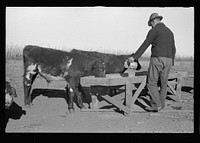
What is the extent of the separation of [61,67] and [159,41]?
2578 millimetres

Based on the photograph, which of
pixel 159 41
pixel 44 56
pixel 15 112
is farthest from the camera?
pixel 44 56

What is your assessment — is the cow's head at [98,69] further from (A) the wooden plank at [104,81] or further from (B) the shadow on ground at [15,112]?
(B) the shadow on ground at [15,112]

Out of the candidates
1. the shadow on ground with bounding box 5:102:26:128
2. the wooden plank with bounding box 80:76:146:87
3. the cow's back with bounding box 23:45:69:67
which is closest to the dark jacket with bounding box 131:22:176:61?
the wooden plank with bounding box 80:76:146:87

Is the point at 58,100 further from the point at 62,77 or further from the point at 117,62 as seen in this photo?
the point at 117,62

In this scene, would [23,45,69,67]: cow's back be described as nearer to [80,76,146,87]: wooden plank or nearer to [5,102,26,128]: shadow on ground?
[80,76,146,87]: wooden plank

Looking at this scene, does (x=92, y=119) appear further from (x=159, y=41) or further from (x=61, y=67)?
(x=159, y=41)

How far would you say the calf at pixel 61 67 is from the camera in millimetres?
7551

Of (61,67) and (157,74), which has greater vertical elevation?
(61,67)

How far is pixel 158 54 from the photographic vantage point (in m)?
7.19

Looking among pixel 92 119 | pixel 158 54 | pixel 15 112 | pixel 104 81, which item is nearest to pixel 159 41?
pixel 158 54

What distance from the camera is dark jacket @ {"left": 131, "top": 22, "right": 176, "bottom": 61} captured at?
280 inches

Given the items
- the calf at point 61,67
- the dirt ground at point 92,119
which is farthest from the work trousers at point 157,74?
the calf at point 61,67
